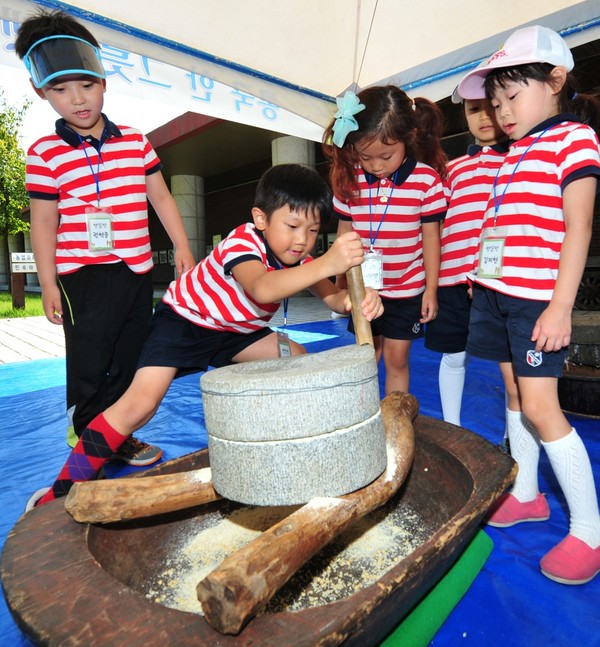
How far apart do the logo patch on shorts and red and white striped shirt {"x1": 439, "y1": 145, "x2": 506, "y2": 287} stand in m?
0.67

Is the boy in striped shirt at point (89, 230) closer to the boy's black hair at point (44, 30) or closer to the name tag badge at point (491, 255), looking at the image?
the boy's black hair at point (44, 30)

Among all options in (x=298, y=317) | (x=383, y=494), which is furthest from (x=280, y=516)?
(x=298, y=317)

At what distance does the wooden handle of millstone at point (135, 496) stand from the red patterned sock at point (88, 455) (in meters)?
0.56

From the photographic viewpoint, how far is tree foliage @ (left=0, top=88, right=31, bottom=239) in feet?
47.1

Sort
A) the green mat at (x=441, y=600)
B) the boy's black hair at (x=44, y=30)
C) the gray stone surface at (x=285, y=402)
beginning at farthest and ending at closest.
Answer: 1. the boy's black hair at (x=44, y=30)
2. the green mat at (x=441, y=600)
3. the gray stone surface at (x=285, y=402)

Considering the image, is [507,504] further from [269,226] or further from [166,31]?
[166,31]

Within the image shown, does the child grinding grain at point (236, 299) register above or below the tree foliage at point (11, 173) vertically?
below

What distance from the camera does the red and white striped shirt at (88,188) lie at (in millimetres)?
1908

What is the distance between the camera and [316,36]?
2920 mm

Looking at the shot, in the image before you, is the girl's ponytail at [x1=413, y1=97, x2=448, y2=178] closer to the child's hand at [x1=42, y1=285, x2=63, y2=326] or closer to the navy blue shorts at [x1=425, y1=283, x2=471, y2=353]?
the navy blue shorts at [x1=425, y1=283, x2=471, y2=353]

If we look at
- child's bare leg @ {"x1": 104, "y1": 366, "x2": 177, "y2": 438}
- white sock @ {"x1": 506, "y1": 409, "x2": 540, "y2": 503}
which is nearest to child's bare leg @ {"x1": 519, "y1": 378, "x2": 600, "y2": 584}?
white sock @ {"x1": 506, "y1": 409, "x2": 540, "y2": 503}

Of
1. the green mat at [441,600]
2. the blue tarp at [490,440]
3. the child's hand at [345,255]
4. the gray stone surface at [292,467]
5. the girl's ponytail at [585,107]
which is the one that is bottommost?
the blue tarp at [490,440]

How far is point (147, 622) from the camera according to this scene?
0.66 meters

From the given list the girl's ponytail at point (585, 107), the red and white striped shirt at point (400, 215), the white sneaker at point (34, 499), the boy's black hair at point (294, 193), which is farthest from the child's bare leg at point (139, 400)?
the girl's ponytail at point (585, 107)
